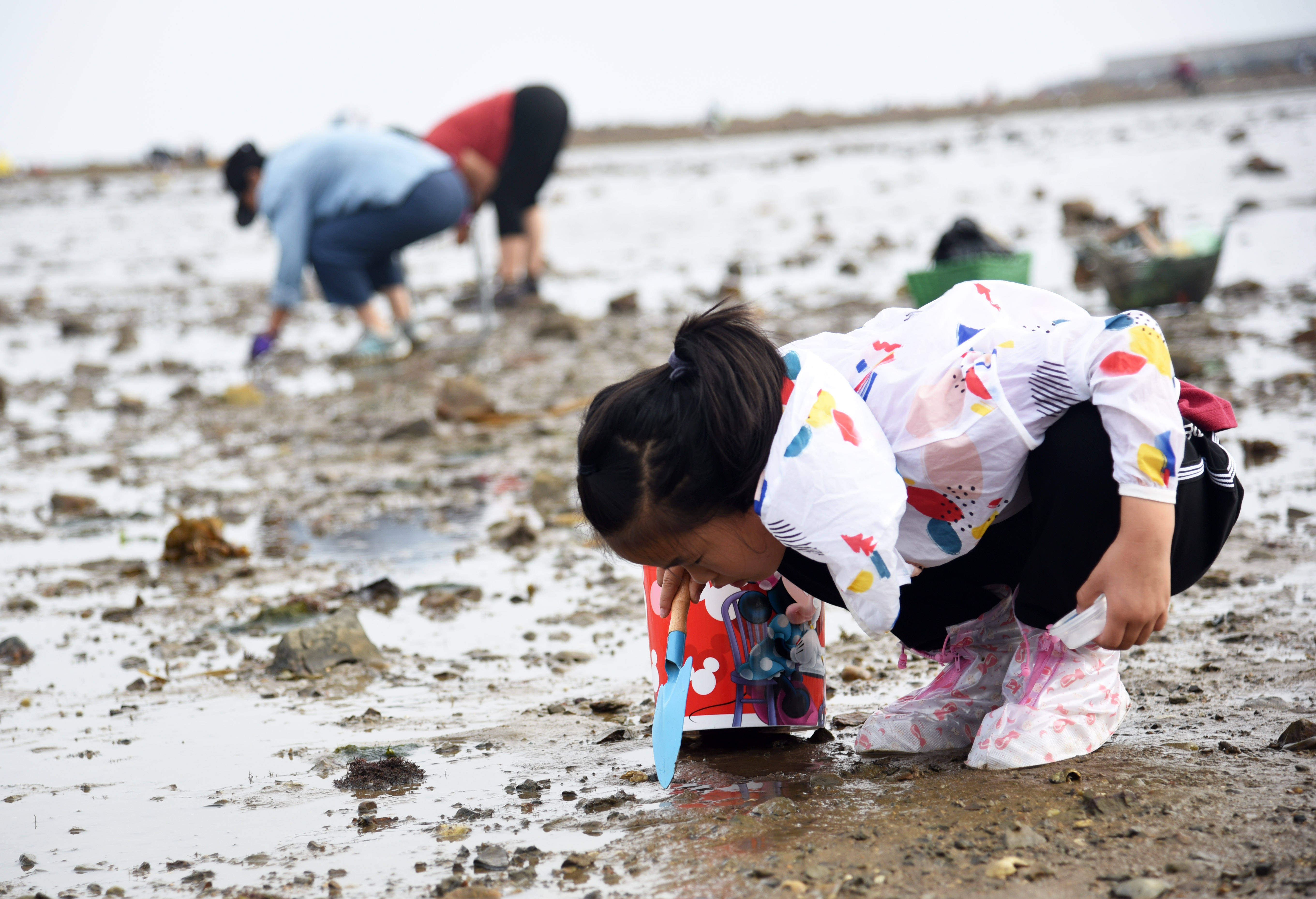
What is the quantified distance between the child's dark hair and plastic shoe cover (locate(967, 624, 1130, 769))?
511 mm

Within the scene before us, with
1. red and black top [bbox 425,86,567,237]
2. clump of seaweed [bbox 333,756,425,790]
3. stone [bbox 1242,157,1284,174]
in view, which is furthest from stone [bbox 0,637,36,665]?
stone [bbox 1242,157,1284,174]

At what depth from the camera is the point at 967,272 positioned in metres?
4.72

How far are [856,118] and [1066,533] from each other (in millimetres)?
47017

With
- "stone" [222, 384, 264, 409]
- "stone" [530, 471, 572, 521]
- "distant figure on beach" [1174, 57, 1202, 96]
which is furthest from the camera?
"distant figure on beach" [1174, 57, 1202, 96]

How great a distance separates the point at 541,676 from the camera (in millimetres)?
2330

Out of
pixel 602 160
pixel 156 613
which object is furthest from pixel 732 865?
pixel 602 160

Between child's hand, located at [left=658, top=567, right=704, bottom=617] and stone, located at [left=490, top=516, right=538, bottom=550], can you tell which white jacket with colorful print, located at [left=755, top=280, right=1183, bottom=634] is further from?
stone, located at [left=490, top=516, right=538, bottom=550]

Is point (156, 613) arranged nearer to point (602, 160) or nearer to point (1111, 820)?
point (1111, 820)

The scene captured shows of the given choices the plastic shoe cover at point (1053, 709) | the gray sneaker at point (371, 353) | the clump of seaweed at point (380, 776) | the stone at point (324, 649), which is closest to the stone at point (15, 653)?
the stone at point (324, 649)

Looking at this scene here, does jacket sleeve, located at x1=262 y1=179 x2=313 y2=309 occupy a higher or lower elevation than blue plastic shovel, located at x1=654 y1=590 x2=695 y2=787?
higher

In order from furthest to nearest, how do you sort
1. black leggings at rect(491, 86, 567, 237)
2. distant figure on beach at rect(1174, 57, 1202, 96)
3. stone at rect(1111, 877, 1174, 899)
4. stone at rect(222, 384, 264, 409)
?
distant figure on beach at rect(1174, 57, 1202, 96) < black leggings at rect(491, 86, 567, 237) < stone at rect(222, 384, 264, 409) < stone at rect(1111, 877, 1174, 899)

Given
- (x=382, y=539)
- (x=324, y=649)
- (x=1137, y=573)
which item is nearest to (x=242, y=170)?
(x=382, y=539)

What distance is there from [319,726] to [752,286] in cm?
584

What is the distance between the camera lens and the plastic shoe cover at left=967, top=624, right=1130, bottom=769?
5.53ft
